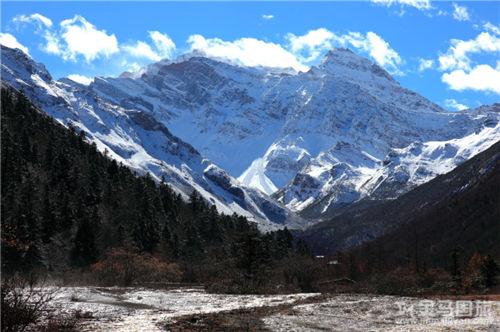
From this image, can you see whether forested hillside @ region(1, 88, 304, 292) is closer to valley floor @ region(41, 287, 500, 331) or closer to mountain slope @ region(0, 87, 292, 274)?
mountain slope @ region(0, 87, 292, 274)

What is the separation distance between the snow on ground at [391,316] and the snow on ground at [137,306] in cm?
594

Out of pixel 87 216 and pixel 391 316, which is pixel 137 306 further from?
pixel 87 216

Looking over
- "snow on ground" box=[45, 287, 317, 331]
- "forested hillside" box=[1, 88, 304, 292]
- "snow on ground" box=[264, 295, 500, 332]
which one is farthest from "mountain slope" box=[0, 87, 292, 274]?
"snow on ground" box=[264, 295, 500, 332]

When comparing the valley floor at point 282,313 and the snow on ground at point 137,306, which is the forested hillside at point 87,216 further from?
the valley floor at point 282,313

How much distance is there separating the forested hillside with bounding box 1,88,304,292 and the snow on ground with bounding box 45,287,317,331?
22383 millimetres

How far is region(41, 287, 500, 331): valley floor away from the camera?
33.3m

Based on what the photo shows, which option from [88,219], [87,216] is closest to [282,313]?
[88,219]

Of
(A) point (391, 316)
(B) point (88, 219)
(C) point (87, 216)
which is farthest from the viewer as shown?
(C) point (87, 216)

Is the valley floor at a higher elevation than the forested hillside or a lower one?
lower

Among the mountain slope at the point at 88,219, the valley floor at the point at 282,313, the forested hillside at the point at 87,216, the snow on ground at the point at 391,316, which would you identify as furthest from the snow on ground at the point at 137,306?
the forested hillside at the point at 87,216

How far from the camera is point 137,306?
44.7 metres

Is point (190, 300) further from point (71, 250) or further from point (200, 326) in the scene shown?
point (71, 250)

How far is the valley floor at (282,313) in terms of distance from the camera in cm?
3328

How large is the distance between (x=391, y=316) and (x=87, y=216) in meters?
84.0
